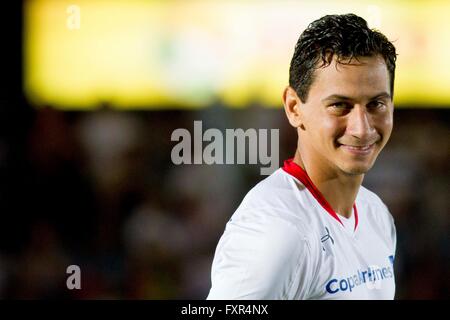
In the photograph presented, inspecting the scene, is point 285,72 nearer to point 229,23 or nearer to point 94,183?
point 229,23

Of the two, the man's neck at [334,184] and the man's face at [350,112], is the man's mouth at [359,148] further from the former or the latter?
the man's neck at [334,184]

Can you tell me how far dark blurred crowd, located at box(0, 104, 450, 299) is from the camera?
4617 millimetres

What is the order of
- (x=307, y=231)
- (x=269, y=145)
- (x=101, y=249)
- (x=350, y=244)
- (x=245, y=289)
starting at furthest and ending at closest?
(x=101, y=249) → (x=269, y=145) → (x=350, y=244) → (x=307, y=231) → (x=245, y=289)

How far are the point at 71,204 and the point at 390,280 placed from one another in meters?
2.85

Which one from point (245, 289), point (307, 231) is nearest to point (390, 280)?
point (307, 231)

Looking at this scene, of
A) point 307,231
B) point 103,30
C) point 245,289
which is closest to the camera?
point 245,289

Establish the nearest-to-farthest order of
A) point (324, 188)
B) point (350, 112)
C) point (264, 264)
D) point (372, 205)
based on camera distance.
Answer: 1. point (264, 264)
2. point (350, 112)
3. point (324, 188)
4. point (372, 205)

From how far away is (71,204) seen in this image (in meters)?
4.86

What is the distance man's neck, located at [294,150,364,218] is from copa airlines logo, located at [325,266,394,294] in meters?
0.24

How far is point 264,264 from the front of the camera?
208 centimetres

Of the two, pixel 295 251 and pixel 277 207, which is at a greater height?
pixel 277 207

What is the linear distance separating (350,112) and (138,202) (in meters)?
2.67

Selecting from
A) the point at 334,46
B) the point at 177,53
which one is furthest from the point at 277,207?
the point at 177,53

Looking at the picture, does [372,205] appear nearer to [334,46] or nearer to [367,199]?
[367,199]
